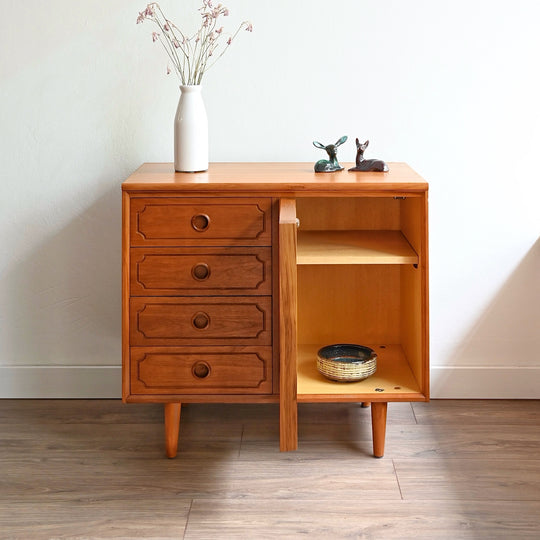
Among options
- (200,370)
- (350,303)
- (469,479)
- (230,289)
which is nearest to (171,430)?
(200,370)

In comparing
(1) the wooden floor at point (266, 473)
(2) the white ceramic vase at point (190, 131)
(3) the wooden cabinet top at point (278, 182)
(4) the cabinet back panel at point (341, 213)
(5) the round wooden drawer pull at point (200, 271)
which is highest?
(2) the white ceramic vase at point (190, 131)

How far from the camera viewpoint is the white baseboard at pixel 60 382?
8.61 feet

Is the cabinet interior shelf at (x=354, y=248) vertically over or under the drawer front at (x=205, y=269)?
over

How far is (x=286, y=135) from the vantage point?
250cm

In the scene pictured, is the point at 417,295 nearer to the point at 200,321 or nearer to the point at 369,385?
the point at 369,385

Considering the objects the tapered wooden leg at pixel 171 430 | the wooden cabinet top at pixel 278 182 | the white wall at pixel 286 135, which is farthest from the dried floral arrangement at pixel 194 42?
the tapered wooden leg at pixel 171 430

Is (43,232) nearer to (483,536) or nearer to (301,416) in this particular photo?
(301,416)

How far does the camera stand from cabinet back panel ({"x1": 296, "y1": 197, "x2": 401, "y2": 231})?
2.45m

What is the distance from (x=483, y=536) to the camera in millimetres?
1805

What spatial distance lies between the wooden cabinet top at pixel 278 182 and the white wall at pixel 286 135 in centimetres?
30

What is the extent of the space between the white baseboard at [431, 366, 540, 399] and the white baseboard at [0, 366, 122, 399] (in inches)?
39.6

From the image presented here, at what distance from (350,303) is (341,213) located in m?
0.27

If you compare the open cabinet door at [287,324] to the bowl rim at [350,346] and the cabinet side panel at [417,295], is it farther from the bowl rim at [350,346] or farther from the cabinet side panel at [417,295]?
the cabinet side panel at [417,295]

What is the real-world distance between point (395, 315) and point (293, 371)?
0.57m
